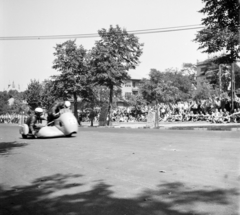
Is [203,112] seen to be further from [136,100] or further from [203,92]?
[203,92]

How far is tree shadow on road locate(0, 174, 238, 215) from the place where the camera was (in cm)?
434

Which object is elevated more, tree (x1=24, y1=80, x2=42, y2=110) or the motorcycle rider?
tree (x1=24, y1=80, x2=42, y2=110)

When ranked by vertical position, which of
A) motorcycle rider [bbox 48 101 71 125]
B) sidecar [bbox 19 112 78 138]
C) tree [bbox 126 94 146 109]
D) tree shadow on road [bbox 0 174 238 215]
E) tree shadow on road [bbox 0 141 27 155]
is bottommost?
tree shadow on road [bbox 0 174 238 215]

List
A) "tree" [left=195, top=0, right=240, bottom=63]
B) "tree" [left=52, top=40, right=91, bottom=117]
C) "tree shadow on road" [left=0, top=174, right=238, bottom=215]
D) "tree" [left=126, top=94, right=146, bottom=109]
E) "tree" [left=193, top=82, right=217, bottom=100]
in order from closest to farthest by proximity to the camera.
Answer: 1. "tree shadow on road" [left=0, top=174, right=238, bottom=215]
2. "tree" [left=195, top=0, right=240, bottom=63]
3. "tree" [left=52, top=40, right=91, bottom=117]
4. "tree" [left=126, top=94, right=146, bottom=109]
5. "tree" [left=193, top=82, right=217, bottom=100]

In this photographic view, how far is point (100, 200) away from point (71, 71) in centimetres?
3008

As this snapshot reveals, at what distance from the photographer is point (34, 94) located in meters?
53.3

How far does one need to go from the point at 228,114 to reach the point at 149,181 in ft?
67.4

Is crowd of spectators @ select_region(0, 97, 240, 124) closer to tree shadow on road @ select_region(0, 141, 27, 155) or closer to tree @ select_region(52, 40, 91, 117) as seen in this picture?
tree @ select_region(52, 40, 91, 117)

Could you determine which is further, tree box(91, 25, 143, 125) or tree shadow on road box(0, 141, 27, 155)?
tree box(91, 25, 143, 125)

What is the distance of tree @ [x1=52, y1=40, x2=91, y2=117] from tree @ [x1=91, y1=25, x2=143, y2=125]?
501cm

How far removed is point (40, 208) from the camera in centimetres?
459

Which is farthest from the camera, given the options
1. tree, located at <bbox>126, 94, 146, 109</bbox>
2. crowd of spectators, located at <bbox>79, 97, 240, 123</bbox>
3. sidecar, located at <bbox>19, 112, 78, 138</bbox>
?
tree, located at <bbox>126, 94, 146, 109</bbox>

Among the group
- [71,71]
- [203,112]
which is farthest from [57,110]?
[71,71]

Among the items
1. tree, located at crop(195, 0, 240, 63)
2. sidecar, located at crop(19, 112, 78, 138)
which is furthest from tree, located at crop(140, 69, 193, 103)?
sidecar, located at crop(19, 112, 78, 138)
